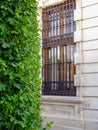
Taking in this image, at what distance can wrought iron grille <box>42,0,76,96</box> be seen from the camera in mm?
8930

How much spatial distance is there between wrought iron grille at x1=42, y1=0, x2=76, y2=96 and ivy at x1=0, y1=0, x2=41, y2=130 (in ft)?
17.6

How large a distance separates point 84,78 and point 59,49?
4.34ft

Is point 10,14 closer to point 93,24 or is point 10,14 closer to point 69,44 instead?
point 93,24

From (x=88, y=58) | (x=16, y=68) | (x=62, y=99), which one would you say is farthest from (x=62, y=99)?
(x=16, y=68)

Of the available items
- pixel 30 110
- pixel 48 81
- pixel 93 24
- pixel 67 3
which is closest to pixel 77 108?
pixel 48 81

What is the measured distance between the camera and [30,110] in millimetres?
3383

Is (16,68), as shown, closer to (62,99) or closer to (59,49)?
(62,99)

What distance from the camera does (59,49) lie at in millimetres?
9305

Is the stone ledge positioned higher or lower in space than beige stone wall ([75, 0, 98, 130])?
lower

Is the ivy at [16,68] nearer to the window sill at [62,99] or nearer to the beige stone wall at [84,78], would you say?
the beige stone wall at [84,78]

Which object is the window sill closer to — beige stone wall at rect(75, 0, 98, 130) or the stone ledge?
the stone ledge

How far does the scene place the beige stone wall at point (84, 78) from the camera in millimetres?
8141

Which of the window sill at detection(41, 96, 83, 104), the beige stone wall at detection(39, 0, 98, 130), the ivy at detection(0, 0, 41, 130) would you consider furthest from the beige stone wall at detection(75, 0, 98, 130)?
the ivy at detection(0, 0, 41, 130)

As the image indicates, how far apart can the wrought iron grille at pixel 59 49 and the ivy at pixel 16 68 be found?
5.38 meters
